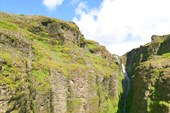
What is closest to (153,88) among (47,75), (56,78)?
(56,78)

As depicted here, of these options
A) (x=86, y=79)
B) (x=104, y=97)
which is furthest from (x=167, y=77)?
(x=104, y=97)

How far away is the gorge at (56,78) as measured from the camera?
5070 centimetres

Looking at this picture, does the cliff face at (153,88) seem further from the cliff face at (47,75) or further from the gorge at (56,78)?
the cliff face at (47,75)

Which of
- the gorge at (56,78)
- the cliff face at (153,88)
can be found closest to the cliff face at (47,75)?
the gorge at (56,78)

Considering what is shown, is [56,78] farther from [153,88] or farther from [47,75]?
[153,88]

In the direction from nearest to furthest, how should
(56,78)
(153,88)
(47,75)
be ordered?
(47,75), (56,78), (153,88)

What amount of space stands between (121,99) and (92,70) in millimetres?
32854

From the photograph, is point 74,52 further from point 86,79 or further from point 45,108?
point 45,108

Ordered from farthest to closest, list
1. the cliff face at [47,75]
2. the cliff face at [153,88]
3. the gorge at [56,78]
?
the cliff face at [153,88] < the gorge at [56,78] < the cliff face at [47,75]

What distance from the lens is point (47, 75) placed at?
2424 inches

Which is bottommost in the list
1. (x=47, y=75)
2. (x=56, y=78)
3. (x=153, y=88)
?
Result: (x=153, y=88)

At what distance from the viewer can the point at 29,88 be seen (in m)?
53.4

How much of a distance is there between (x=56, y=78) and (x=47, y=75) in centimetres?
304

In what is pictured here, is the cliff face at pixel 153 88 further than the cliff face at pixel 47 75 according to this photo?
Yes
